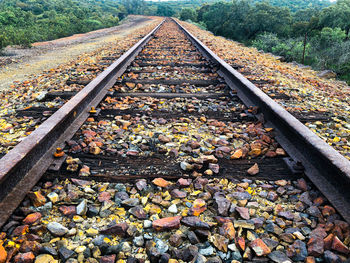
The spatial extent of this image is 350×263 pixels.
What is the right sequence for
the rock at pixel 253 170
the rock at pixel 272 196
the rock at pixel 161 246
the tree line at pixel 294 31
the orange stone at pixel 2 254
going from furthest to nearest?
the tree line at pixel 294 31
the rock at pixel 253 170
the rock at pixel 272 196
the rock at pixel 161 246
the orange stone at pixel 2 254

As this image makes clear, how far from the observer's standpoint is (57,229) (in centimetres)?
131

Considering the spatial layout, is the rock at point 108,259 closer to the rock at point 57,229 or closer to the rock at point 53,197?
the rock at point 57,229

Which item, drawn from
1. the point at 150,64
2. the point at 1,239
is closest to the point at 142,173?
the point at 1,239

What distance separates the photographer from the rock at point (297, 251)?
1.20 metres

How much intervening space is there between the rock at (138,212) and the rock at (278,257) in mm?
662

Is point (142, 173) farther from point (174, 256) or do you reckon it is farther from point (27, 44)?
point (27, 44)

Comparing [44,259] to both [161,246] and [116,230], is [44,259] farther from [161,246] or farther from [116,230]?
[161,246]

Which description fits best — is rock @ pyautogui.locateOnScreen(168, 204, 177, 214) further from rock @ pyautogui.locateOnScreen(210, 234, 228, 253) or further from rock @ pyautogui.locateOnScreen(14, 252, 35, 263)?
rock @ pyautogui.locateOnScreen(14, 252, 35, 263)

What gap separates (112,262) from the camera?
116 cm

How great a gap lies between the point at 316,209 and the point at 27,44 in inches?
415

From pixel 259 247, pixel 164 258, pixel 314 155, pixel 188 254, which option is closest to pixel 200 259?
pixel 188 254

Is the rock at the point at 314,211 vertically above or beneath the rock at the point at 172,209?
above

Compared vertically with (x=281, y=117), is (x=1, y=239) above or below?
below

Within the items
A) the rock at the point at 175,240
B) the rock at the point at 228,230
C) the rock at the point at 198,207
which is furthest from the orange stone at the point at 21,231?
the rock at the point at 228,230
